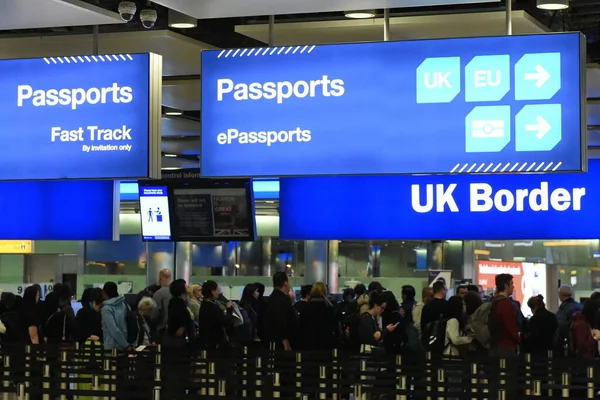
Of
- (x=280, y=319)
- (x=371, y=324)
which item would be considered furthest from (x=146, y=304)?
(x=371, y=324)

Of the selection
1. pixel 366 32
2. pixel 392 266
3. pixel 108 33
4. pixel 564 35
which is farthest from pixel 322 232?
pixel 392 266

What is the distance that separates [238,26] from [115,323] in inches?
136

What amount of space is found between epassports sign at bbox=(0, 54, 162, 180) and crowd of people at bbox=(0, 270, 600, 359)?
12.1ft

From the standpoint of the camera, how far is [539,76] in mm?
6621

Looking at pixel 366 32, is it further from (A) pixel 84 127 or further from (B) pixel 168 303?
(B) pixel 168 303

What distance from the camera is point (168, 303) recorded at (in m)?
11.9

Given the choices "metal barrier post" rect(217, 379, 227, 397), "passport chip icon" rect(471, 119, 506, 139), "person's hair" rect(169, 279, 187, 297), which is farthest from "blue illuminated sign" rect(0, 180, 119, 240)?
"passport chip icon" rect(471, 119, 506, 139)

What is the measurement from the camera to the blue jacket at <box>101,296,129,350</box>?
10.9m

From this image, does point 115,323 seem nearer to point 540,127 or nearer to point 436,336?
point 436,336

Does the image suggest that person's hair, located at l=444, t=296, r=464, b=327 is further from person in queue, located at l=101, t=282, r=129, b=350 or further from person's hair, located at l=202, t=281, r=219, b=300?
person in queue, located at l=101, t=282, r=129, b=350

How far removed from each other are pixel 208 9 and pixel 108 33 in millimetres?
2084

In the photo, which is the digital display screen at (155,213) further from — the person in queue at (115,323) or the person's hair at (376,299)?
the person's hair at (376,299)

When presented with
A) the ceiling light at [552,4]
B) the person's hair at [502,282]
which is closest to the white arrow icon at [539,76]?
the ceiling light at [552,4]

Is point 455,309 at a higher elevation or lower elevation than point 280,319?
higher
